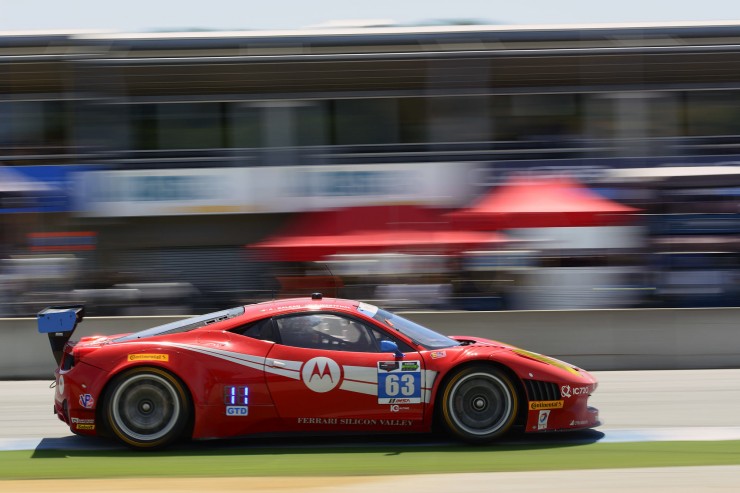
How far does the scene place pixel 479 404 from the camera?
675 centimetres

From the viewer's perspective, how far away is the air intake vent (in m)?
6.72

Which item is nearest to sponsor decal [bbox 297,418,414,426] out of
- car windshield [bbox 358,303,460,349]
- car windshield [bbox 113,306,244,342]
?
car windshield [bbox 358,303,460,349]

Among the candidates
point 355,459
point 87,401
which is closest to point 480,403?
point 355,459

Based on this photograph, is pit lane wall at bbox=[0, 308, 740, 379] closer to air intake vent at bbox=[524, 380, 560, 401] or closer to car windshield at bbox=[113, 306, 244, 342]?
car windshield at bbox=[113, 306, 244, 342]

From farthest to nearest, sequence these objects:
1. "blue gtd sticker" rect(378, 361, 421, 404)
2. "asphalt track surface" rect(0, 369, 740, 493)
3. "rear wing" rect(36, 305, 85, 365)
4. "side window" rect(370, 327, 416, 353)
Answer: "rear wing" rect(36, 305, 85, 365) → "side window" rect(370, 327, 416, 353) → "blue gtd sticker" rect(378, 361, 421, 404) → "asphalt track surface" rect(0, 369, 740, 493)

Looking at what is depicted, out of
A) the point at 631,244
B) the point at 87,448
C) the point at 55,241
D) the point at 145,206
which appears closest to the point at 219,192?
the point at 145,206

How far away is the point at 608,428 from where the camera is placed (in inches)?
299

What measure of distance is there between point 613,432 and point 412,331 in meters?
1.79

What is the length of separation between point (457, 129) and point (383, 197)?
78.7 inches

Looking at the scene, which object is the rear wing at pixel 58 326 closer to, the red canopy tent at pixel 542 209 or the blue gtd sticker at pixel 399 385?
the blue gtd sticker at pixel 399 385

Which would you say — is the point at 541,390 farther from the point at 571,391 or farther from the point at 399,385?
the point at 399,385

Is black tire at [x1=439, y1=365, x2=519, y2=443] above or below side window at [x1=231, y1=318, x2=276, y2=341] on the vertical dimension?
below

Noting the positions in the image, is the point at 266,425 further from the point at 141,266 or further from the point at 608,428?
the point at 141,266

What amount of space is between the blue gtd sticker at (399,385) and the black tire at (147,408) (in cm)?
138
